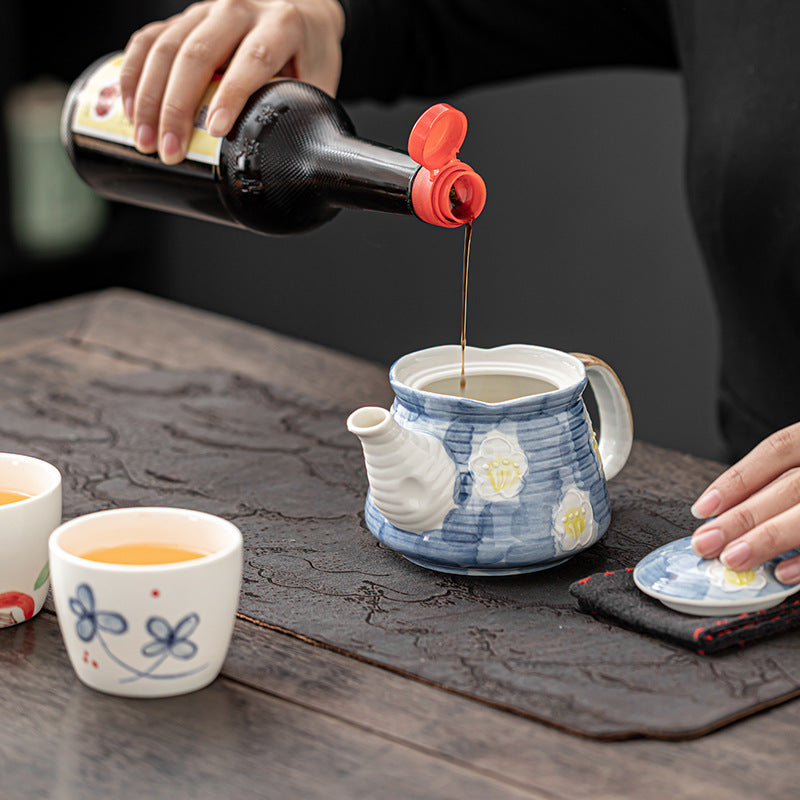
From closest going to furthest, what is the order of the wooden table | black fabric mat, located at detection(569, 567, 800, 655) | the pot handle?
the wooden table → black fabric mat, located at detection(569, 567, 800, 655) → the pot handle

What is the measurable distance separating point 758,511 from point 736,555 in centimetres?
6

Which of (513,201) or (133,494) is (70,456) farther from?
(513,201)

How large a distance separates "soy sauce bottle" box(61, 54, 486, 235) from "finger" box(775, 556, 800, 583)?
0.33 meters

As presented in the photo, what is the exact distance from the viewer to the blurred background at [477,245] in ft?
8.23

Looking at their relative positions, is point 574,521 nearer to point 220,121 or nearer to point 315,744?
point 315,744

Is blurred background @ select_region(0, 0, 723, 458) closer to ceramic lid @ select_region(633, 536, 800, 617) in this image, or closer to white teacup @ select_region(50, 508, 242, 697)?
ceramic lid @ select_region(633, 536, 800, 617)

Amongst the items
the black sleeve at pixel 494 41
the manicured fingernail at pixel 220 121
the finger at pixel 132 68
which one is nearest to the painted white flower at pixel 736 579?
the manicured fingernail at pixel 220 121

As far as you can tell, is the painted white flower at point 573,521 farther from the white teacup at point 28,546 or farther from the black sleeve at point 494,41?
the black sleeve at point 494,41

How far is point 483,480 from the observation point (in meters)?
0.83

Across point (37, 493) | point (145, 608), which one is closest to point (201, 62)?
point (37, 493)

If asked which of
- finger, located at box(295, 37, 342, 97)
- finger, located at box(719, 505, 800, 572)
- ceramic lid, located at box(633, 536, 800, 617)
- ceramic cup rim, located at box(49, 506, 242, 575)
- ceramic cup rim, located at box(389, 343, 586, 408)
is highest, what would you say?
finger, located at box(295, 37, 342, 97)

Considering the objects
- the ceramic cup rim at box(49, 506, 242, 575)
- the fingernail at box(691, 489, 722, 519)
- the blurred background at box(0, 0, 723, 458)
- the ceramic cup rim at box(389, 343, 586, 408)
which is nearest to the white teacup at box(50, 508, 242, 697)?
the ceramic cup rim at box(49, 506, 242, 575)

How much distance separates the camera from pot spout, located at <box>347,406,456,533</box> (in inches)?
31.9

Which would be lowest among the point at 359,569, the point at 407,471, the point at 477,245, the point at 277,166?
the point at 477,245
